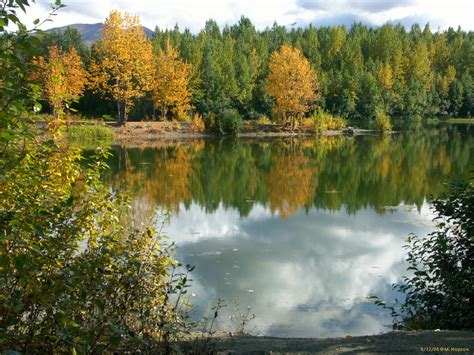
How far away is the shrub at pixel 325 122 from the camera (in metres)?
45.9

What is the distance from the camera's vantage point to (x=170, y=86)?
43.2 m

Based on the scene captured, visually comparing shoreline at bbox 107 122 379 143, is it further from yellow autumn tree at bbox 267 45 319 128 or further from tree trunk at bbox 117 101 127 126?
yellow autumn tree at bbox 267 45 319 128

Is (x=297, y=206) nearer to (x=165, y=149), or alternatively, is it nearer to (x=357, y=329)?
(x=357, y=329)

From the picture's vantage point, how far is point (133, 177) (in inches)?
800

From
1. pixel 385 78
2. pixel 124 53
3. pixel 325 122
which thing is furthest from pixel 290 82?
pixel 385 78

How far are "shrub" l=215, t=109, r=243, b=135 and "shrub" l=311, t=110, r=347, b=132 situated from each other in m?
7.64

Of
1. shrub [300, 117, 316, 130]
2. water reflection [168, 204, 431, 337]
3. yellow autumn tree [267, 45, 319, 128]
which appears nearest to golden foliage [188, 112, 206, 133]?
yellow autumn tree [267, 45, 319, 128]

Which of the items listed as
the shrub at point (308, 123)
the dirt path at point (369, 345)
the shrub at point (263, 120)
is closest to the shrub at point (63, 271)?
the dirt path at point (369, 345)

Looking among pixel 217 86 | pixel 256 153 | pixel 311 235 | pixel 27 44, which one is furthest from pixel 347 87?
pixel 27 44

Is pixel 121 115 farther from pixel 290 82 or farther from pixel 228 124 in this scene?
→ pixel 290 82

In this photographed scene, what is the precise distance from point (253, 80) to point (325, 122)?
40.7ft

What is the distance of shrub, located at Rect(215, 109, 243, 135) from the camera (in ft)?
140

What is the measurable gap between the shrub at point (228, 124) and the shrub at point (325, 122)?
25.1 ft

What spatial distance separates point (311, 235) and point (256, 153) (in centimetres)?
1874
